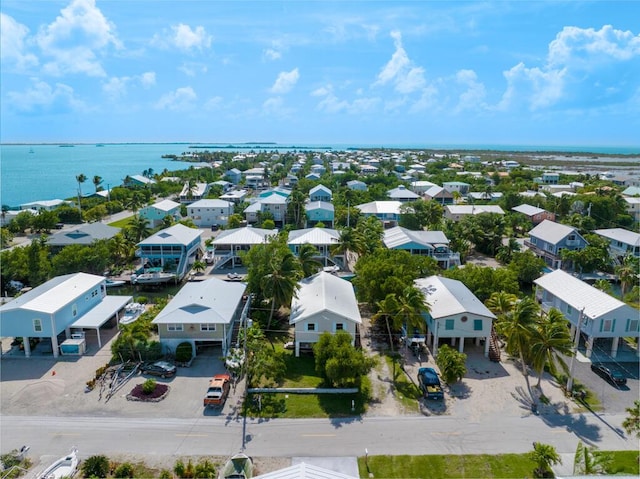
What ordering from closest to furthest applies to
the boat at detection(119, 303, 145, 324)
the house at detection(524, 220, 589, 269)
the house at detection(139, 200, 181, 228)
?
the boat at detection(119, 303, 145, 324)
the house at detection(524, 220, 589, 269)
the house at detection(139, 200, 181, 228)

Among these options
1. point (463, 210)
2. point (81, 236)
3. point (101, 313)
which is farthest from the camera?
point (463, 210)

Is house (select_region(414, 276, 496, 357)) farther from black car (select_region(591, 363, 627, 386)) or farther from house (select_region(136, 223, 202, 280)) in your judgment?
house (select_region(136, 223, 202, 280))

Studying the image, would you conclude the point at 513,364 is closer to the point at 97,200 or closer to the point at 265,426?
the point at 265,426

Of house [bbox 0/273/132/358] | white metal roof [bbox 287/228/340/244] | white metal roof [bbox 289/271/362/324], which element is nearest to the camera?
house [bbox 0/273/132/358]

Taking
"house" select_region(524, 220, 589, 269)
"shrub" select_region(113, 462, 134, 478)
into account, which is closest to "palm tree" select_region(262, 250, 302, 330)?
"shrub" select_region(113, 462, 134, 478)

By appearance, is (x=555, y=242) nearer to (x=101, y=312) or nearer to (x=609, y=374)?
(x=609, y=374)

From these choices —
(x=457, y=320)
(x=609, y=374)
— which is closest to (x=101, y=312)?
(x=457, y=320)

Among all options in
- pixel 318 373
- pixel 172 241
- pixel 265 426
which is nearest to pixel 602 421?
pixel 318 373

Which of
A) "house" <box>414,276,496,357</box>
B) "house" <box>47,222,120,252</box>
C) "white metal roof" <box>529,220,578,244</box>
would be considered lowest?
"house" <box>414,276,496,357</box>

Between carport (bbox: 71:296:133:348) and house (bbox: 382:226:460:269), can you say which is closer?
carport (bbox: 71:296:133:348)
